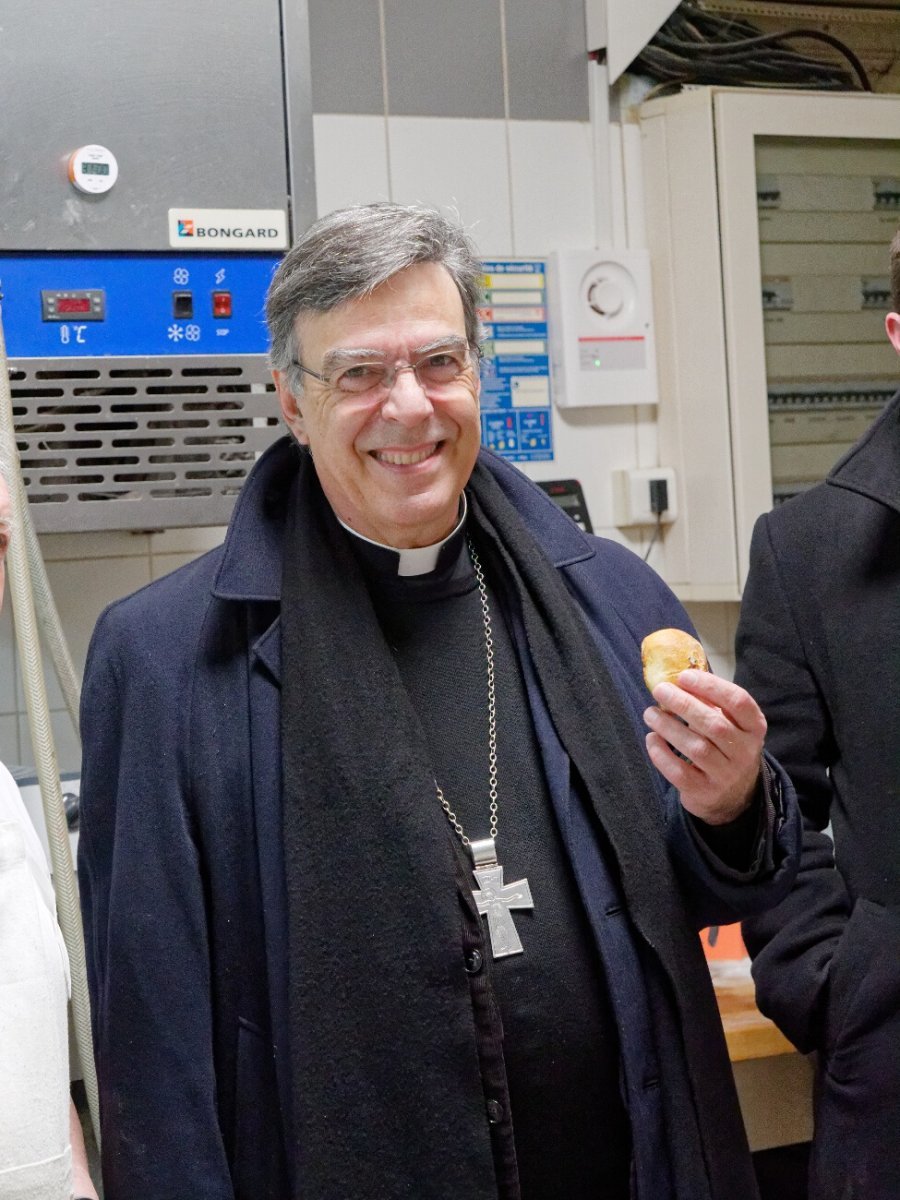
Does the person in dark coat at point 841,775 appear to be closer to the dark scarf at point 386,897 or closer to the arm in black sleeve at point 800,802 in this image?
the arm in black sleeve at point 800,802

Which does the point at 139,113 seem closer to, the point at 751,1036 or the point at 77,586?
the point at 77,586

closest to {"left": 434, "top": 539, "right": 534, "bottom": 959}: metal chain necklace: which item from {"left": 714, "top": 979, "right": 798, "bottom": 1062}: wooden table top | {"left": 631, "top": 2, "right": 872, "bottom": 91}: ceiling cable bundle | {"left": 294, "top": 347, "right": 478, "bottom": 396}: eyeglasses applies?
{"left": 294, "top": 347, "right": 478, "bottom": 396}: eyeglasses

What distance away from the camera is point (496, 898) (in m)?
1.32

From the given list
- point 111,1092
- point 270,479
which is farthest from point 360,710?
point 111,1092

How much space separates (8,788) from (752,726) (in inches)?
25.7

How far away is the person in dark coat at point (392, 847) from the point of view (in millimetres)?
1261

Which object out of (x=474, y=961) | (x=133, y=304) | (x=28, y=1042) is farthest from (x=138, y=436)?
(x=28, y=1042)

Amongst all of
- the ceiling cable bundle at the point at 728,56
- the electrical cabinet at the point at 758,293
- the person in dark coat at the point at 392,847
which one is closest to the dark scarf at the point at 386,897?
the person in dark coat at the point at 392,847

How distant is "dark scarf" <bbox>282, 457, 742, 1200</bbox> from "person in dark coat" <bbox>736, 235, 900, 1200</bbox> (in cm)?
23

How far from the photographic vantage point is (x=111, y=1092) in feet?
4.29

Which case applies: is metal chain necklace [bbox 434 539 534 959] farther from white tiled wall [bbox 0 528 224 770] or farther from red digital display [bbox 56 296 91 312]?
white tiled wall [bbox 0 528 224 770]

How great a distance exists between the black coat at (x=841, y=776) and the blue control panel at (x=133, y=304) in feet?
2.90

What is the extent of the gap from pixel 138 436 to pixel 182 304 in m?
0.21

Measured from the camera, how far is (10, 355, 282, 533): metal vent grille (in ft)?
6.53
